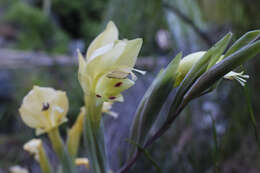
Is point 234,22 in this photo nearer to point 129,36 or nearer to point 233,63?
point 129,36

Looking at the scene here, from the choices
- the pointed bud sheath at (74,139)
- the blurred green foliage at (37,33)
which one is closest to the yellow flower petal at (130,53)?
the pointed bud sheath at (74,139)

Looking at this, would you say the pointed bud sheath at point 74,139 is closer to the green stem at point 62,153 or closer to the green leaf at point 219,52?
the green stem at point 62,153

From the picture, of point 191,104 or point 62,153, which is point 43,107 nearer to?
point 62,153

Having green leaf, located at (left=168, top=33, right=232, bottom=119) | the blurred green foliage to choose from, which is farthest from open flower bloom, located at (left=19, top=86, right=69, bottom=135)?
the blurred green foliage

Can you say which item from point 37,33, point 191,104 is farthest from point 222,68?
point 37,33

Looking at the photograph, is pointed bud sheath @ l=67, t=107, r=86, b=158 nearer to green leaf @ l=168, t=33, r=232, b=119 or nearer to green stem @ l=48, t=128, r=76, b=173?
green stem @ l=48, t=128, r=76, b=173

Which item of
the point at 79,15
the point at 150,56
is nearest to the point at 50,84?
the point at 150,56
